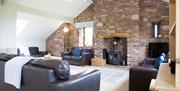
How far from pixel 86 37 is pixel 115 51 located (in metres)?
2.25

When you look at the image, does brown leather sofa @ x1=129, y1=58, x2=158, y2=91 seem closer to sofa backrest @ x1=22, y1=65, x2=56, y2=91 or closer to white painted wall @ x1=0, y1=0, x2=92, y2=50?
sofa backrest @ x1=22, y1=65, x2=56, y2=91

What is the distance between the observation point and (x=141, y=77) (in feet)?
10.2

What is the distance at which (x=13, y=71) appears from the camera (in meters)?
2.52

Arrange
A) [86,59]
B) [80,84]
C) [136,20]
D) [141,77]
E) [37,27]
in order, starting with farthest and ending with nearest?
[37,27] < [86,59] < [136,20] < [141,77] < [80,84]

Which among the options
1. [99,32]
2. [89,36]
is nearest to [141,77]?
[99,32]

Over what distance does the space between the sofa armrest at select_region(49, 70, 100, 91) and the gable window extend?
6259mm

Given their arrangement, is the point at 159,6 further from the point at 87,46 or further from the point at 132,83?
the point at 132,83

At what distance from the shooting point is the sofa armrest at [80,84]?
1996 millimetres

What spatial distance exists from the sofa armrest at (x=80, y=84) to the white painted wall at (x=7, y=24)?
470cm

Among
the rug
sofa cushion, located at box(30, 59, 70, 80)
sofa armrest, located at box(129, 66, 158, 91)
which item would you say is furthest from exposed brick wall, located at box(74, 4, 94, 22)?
sofa cushion, located at box(30, 59, 70, 80)

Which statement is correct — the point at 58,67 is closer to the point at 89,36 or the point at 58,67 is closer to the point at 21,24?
the point at 21,24

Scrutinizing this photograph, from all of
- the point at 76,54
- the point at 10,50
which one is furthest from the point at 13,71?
the point at 76,54

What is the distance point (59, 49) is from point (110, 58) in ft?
12.1

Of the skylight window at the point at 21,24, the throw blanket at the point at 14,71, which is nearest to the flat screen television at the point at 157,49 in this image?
the throw blanket at the point at 14,71
